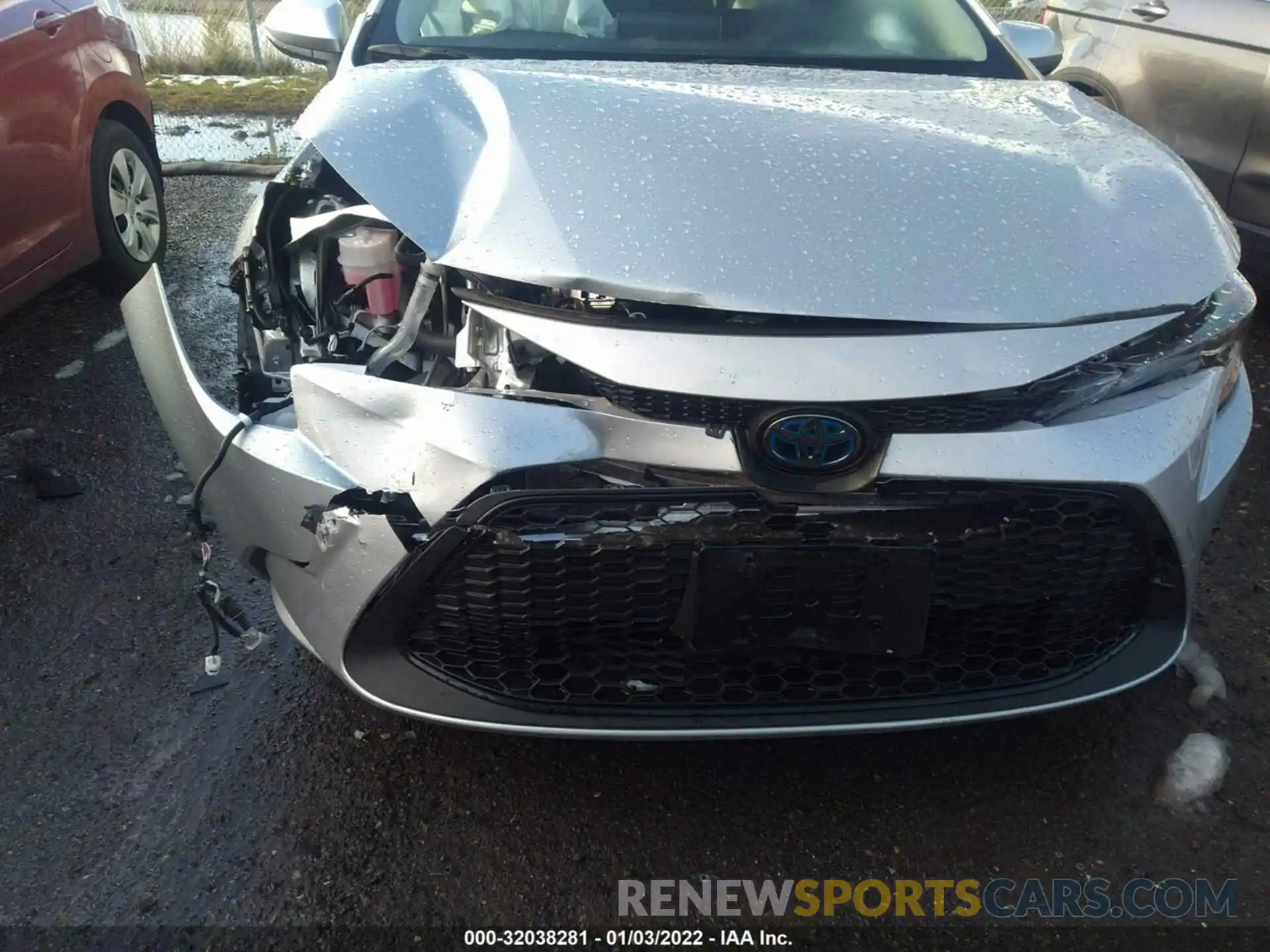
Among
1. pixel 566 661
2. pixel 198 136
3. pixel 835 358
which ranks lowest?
pixel 198 136

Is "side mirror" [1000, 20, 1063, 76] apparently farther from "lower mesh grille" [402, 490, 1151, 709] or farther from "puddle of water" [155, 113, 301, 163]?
"puddle of water" [155, 113, 301, 163]

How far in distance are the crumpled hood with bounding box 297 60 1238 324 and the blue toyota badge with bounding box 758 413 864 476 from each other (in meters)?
0.18

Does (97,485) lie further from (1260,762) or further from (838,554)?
(1260,762)

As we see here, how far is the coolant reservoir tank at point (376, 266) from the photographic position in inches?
77.7

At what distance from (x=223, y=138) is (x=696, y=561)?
6.39 metres

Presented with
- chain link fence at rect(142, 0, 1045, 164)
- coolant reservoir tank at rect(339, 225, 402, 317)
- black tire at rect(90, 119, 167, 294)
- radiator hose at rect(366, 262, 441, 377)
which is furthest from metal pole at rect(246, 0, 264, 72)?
radiator hose at rect(366, 262, 441, 377)

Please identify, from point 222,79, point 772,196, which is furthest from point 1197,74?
point 222,79

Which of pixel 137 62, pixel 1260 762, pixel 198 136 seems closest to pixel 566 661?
pixel 1260 762

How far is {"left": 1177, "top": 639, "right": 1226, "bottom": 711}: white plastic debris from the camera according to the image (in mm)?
2213

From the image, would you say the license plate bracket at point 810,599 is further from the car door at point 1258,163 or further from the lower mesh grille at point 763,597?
the car door at point 1258,163

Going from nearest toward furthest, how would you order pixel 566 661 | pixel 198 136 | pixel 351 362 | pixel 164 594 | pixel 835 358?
pixel 835 358 → pixel 566 661 → pixel 351 362 → pixel 164 594 → pixel 198 136

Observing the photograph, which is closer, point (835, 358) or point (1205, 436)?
point (835, 358)

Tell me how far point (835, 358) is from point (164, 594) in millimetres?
1785

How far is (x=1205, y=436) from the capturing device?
175 cm
